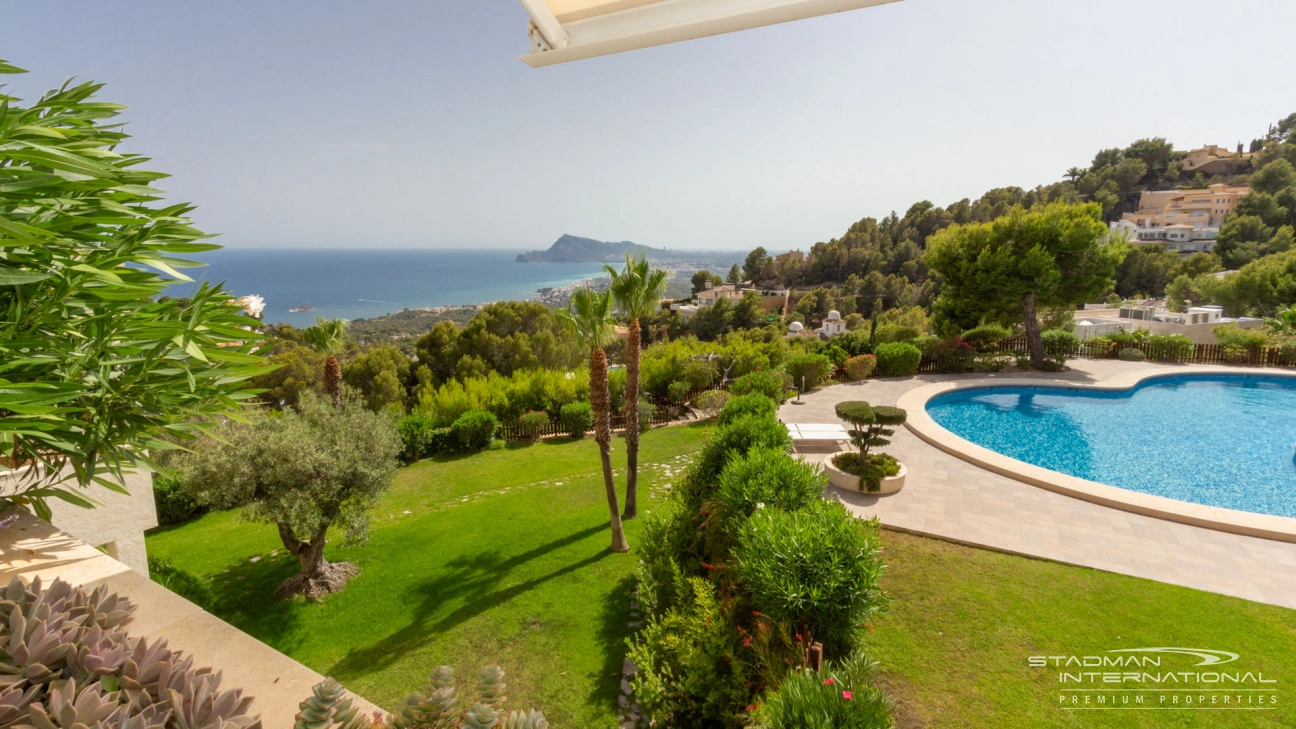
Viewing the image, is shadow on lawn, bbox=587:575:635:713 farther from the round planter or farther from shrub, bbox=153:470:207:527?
shrub, bbox=153:470:207:527

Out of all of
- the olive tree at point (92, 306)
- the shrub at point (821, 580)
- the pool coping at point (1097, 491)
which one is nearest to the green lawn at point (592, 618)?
the shrub at point (821, 580)

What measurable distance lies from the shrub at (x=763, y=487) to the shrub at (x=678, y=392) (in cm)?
926

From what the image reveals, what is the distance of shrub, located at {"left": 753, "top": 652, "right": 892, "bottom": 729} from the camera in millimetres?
2879

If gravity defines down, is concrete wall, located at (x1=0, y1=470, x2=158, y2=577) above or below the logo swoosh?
above

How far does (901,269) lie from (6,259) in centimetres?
7138

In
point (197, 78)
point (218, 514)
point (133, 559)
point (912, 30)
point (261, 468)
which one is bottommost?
point (218, 514)

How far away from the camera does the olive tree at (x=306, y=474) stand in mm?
6074

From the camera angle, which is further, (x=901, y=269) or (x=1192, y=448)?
(x=901, y=269)

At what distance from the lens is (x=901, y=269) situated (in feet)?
211

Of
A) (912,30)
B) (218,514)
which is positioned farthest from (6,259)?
(218,514)

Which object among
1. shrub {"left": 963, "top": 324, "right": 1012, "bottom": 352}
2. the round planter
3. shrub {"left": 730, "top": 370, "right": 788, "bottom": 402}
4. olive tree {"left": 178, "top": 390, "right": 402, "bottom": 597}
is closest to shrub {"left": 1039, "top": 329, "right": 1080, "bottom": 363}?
shrub {"left": 963, "top": 324, "right": 1012, "bottom": 352}

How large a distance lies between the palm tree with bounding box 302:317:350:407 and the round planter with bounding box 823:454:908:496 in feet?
32.6

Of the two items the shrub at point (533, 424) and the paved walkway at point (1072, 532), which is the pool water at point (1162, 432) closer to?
the paved walkway at point (1072, 532)

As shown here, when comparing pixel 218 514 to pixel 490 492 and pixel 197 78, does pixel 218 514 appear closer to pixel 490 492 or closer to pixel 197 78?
pixel 490 492
